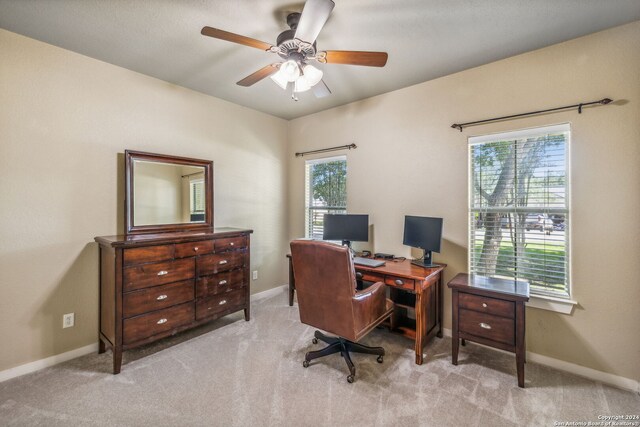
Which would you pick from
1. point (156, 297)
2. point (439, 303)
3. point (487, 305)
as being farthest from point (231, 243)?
point (487, 305)

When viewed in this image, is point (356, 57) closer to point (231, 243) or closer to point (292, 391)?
point (231, 243)

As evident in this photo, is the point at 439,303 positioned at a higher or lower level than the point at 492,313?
lower

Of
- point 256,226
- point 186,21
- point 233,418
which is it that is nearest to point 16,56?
point 186,21

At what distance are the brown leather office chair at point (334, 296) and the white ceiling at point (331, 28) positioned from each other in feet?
5.26

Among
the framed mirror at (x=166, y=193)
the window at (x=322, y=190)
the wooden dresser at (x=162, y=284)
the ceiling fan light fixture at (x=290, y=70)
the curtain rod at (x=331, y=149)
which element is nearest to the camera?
the ceiling fan light fixture at (x=290, y=70)

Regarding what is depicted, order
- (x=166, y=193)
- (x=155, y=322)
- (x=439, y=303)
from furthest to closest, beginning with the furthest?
1. (x=166, y=193)
2. (x=439, y=303)
3. (x=155, y=322)

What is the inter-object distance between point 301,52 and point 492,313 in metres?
2.38

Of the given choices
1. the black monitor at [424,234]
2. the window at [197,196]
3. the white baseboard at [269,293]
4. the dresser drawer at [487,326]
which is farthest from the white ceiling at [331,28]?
the white baseboard at [269,293]

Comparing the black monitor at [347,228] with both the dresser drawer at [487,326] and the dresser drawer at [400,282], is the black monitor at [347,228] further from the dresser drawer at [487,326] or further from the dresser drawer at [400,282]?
the dresser drawer at [487,326]

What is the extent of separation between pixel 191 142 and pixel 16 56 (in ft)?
4.65

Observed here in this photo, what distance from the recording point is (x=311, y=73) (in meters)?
2.05

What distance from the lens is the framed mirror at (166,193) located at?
2.72m

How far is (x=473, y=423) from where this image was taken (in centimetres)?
170

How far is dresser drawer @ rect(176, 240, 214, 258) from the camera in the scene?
256 cm
